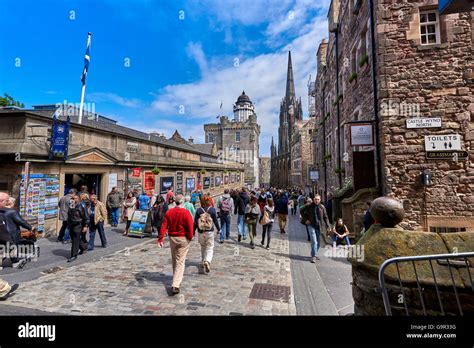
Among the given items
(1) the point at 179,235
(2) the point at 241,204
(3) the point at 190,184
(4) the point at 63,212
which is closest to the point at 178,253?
(1) the point at 179,235

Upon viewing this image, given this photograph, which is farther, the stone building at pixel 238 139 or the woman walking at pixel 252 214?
the stone building at pixel 238 139

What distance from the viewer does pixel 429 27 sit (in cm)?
799

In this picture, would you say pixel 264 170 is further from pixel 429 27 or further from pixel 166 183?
pixel 429 27

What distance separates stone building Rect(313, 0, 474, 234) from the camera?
7.45 meters

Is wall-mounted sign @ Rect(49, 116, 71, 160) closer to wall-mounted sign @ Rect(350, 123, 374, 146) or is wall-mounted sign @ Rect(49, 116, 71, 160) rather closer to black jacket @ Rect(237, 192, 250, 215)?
black jacket @ Rect(237, 192, 250, 215)

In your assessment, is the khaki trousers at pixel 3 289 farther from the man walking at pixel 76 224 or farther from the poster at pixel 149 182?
the poster at pixel 149 182

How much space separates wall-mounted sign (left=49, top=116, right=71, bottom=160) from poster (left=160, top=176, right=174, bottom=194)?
19.9 ft

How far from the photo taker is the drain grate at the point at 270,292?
4.19 m

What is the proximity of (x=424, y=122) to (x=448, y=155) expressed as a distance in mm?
1280

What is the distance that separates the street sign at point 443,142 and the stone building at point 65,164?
38.5 ft

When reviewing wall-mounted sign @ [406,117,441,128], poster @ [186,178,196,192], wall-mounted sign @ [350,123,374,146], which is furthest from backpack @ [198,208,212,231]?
poster @ [186,178,196,192]

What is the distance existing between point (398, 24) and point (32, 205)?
44.1 ft

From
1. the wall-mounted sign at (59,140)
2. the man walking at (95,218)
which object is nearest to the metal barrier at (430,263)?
the man walking at (95,218)
